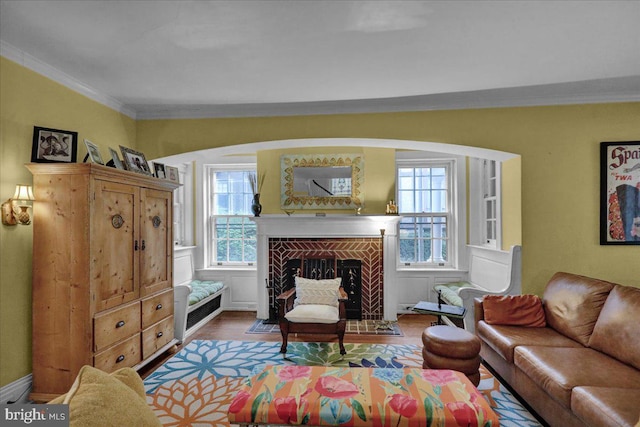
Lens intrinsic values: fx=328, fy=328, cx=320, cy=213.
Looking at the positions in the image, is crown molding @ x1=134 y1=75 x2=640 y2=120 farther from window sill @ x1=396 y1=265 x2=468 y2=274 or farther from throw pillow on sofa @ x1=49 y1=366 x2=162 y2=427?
throw pillow on sofa @ x1=49 y1=366 x2=162 y2=427

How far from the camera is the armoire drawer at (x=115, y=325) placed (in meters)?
2.60

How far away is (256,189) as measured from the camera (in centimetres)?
512

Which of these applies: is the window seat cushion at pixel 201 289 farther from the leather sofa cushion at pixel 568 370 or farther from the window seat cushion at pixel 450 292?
the leather sofa cushion at pixel 568 370

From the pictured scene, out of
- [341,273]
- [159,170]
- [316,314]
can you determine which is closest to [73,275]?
[159,170]

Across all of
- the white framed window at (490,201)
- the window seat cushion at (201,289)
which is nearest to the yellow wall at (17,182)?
the window seat cushion at (201,289)

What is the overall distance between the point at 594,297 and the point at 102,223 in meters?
4.12

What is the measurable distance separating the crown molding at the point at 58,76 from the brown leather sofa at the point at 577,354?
441 cm

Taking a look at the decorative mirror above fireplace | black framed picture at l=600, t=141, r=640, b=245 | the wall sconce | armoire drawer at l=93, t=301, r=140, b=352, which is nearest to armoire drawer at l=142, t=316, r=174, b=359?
armoire drawer at l=93, t=301, r=140, b=352

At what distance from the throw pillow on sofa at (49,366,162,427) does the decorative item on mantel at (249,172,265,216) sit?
146 inches

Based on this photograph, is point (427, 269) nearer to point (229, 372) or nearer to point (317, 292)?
point (317, 292)

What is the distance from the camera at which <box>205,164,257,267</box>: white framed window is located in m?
5.44

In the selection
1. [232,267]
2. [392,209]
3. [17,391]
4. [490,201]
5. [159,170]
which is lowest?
[17,391]

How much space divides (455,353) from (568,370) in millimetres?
738

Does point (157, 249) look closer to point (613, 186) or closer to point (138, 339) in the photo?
point (138, 339)
